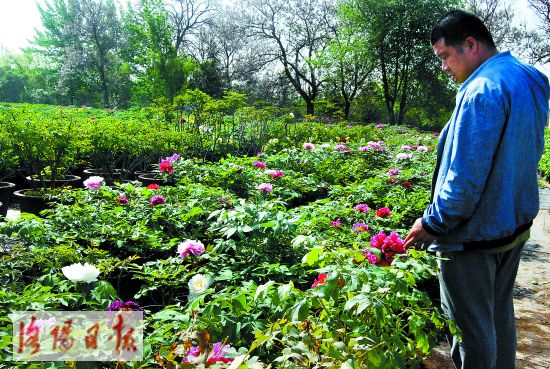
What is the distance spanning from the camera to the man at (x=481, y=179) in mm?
1591

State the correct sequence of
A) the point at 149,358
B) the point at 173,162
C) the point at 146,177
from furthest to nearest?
the point at 146,177
the point at 173,162
the point at 149,358

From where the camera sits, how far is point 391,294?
157 cm

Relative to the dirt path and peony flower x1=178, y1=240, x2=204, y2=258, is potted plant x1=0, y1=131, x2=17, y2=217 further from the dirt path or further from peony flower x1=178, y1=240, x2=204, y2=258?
the dirt path

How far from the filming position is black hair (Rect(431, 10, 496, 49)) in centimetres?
170

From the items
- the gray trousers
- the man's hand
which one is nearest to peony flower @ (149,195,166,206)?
the man's hand

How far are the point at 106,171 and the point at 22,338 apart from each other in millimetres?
5924

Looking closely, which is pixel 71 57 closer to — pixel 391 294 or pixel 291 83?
pixel 291 83

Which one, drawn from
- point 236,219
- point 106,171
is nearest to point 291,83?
point 106,171

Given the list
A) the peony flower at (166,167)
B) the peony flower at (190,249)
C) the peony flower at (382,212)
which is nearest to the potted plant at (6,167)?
the peony flower at (166,167)

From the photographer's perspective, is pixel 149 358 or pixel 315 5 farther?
pixel 315 5

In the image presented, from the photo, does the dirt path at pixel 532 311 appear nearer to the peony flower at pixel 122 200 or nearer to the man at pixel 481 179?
the man at pixel 481 179

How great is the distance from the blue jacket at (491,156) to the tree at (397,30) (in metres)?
24.6

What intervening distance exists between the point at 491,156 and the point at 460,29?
1.64 feet

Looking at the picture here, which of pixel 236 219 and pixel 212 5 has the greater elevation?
pixel 212 5
